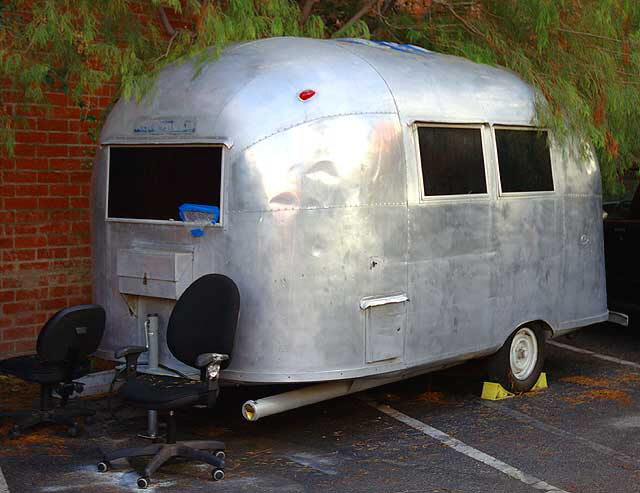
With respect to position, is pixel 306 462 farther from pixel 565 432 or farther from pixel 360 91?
pixel 360 91

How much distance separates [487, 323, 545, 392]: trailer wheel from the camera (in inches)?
309

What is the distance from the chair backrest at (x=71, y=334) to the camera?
6551mm

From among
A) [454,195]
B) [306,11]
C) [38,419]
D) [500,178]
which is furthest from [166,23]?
[38,419]

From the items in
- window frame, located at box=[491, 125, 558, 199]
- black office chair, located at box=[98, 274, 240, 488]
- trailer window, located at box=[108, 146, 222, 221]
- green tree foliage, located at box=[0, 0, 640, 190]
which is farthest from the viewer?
window frame, located at box=[491, 125, 558, 199]

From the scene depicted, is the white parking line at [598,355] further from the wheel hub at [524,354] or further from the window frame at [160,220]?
the window frame at [160,220]

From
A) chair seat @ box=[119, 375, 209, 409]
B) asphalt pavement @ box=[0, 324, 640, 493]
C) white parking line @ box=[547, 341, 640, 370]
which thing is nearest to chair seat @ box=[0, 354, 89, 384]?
asphalt pavement @ box=[0, 324, 640, 493]

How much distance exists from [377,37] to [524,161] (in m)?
2.32


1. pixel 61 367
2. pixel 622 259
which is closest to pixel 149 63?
pixel 61 367

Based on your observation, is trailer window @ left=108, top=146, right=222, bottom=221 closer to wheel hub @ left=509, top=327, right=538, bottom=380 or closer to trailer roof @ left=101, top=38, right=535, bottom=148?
trailer roof @ left=101, top=38, right=535, bottom=148

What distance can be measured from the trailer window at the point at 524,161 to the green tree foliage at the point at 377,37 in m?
0.21

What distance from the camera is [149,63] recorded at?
23.9 ft

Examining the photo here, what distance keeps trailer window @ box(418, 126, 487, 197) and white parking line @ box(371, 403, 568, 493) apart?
5.85 ft

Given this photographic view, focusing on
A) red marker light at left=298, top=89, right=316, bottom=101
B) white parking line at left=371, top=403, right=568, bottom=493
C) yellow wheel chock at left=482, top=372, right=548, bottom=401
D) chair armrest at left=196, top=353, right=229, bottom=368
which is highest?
red marker light at left=298, top=89, right=316, bottom=101

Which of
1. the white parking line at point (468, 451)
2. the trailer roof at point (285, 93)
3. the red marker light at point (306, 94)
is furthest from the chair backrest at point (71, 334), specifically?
the white parking line at point (468, 451)
